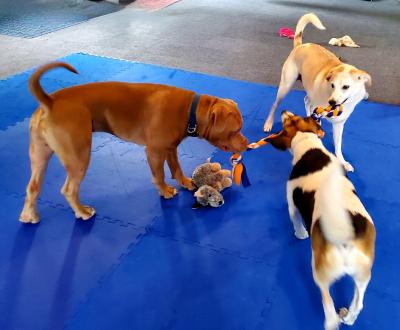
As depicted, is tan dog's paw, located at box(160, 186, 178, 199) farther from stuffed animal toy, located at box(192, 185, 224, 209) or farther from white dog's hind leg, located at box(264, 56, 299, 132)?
white dog's hind leg, located at box(264, 56, 299, 132)

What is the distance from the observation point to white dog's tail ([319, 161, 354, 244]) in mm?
1703

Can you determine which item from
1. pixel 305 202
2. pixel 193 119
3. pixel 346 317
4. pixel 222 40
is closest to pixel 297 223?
pixel 305 202

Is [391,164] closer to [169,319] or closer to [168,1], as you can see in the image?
[169,319]

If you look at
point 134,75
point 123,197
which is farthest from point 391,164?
point 134,75

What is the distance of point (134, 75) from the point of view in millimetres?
5215

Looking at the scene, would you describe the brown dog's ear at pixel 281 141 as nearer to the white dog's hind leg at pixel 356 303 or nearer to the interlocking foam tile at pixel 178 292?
the interlocking foam tile at pixel 178 292

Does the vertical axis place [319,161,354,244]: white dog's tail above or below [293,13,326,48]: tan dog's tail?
below

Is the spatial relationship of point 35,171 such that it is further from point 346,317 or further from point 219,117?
point 346,317

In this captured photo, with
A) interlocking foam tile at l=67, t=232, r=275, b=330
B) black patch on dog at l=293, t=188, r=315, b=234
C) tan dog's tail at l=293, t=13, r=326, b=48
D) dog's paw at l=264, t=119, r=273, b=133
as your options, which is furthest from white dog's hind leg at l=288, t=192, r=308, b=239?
tan dog's tail at l=293, t=13, r=326, b=48

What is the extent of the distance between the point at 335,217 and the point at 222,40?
6.04 meters

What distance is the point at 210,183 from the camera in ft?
9.98

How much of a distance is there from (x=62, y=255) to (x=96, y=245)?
0.77ft

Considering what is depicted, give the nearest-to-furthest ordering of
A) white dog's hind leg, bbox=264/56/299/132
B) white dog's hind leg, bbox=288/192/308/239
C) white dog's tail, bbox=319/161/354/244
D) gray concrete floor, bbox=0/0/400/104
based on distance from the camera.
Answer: white dog's tail, bbox=319/161/354/244 < white dog's hind leg, bbox=288/192/308/239 < white dog's hind leg, bbox=264/56/299/132 < gray concrete floor, bbox=0/0/400/104

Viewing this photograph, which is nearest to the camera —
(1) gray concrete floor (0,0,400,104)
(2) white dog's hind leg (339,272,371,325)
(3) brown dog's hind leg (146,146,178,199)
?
(2) white dog's hind leg (339,272,371,325)
